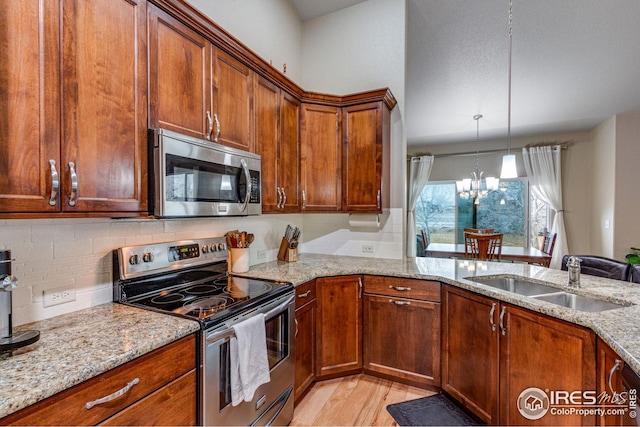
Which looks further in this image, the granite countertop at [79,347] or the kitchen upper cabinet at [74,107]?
the kitchen upper cabinet at [74,107]

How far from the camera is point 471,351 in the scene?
1930mm

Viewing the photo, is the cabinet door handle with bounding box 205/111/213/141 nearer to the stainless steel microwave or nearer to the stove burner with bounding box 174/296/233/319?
the stainless steel microwave

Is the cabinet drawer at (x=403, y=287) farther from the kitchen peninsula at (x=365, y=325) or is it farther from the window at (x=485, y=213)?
the window at (x=485, y=213)

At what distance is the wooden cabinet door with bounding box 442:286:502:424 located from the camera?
1.76 m

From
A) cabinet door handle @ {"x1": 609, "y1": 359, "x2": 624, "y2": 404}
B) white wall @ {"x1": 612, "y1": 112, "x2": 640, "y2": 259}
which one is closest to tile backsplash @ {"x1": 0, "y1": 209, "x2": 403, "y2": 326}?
cabinet door handle @ {"x1": 609, "y1": 359, "x2": 624, "y2": 404}

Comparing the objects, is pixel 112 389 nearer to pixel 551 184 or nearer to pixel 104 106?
pixel 104 106

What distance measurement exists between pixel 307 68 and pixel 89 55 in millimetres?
2484

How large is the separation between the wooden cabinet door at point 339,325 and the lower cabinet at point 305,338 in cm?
6

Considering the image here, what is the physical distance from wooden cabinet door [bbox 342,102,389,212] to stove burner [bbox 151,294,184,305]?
150 centimetres

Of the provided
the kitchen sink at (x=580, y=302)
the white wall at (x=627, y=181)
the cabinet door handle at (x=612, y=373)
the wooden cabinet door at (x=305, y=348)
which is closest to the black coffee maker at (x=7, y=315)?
the wooden cabinet door at (x=305, y=348)

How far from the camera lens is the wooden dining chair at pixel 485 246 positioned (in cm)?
405

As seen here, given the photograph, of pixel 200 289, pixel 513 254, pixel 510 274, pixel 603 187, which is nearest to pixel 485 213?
pixel 603 187

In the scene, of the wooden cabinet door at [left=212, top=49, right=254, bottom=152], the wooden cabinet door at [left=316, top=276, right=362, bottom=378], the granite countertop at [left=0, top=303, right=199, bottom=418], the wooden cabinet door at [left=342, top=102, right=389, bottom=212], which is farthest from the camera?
the wooden cabinet door at [left=342, top=102, right=389, bottom=212]

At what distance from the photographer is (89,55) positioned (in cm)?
120
